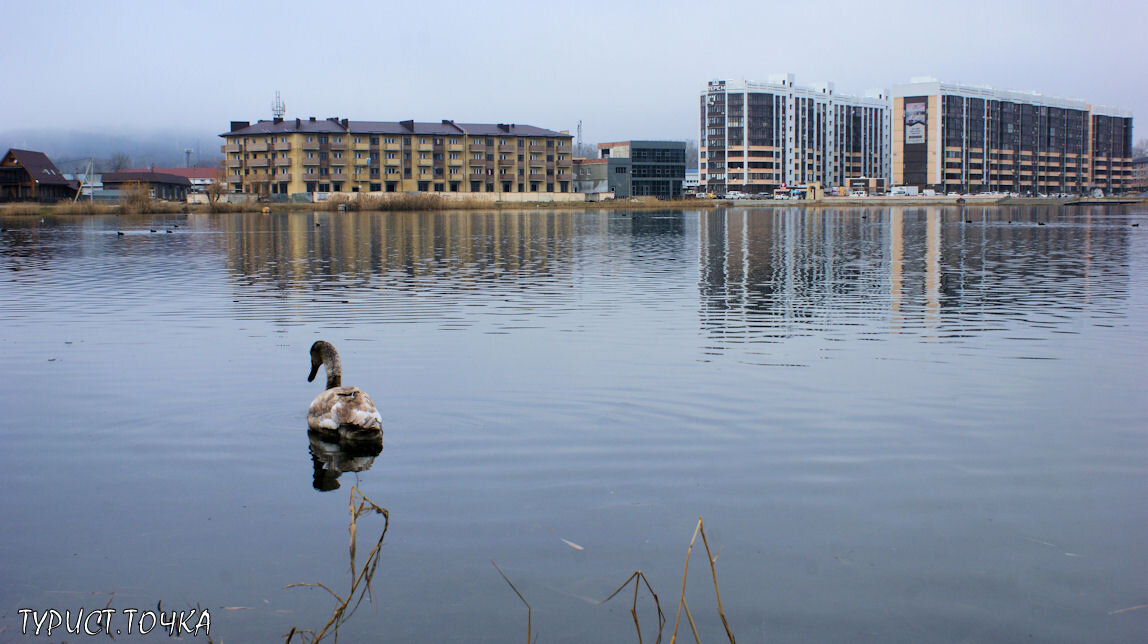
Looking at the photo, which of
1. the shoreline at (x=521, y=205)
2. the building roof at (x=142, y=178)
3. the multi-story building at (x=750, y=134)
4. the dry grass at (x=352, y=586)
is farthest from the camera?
the multi-story building at (x=750, y=134)

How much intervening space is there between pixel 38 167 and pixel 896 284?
12648 centimetres

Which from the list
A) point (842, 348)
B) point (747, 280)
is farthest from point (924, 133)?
point (842, 348)

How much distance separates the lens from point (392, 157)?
5704 inches

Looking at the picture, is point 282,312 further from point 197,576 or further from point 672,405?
point 197,576

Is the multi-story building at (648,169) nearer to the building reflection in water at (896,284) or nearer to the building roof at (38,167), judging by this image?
the building roof at (38,167)

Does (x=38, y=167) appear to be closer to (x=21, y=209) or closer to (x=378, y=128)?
(x=21, y=209)

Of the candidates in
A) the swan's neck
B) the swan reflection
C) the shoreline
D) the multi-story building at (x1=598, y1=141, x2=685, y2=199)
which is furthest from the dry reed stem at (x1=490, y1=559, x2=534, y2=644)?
→ the multi-story building at (x1=598, y1=141, x2=685, y2=199)

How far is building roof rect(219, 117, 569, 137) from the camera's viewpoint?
141 meters

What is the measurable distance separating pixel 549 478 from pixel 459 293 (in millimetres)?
16501

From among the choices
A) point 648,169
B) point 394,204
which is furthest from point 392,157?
point 648,169

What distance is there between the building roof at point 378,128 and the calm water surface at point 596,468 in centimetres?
12541

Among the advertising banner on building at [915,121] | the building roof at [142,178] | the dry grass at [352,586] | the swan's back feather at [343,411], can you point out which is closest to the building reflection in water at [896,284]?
the swan's back feather at [343,411]

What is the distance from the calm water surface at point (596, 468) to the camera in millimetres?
6391

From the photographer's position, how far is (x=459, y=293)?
25.0 m
